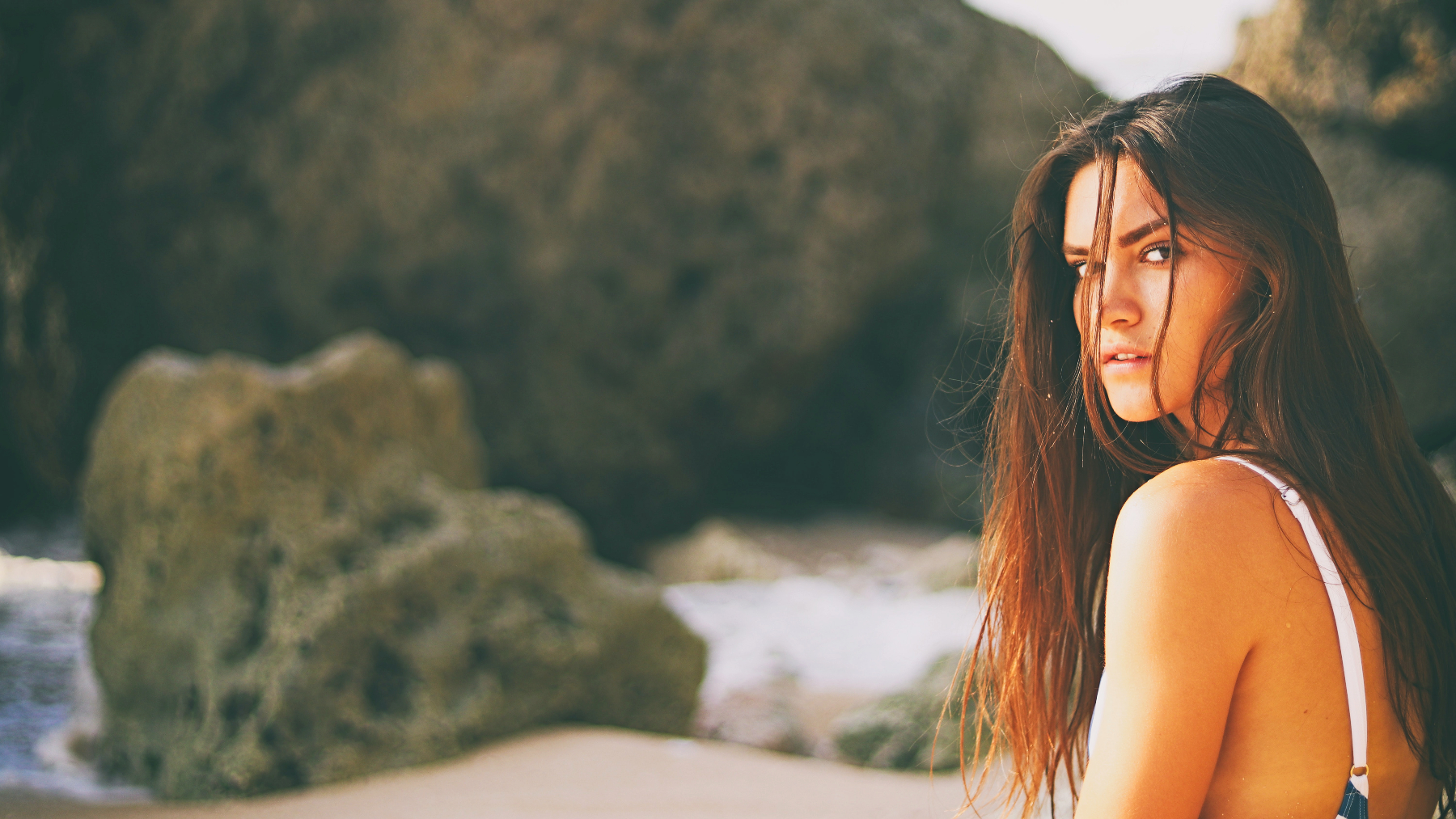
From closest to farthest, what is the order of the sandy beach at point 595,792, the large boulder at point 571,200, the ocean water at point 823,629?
the sandy beach at point 595,792, the ocean water at point 823,629, the large boulder at point 571,200

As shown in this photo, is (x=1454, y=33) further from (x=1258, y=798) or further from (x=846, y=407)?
(x=1258, y=798)

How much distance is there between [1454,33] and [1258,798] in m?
5.47

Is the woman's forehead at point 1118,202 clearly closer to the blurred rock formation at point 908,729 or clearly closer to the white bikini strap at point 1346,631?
the white bikini strap at point 1346,631

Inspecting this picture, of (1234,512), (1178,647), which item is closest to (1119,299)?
(1234,512)

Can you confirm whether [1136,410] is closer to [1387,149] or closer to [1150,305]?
[1150,305]

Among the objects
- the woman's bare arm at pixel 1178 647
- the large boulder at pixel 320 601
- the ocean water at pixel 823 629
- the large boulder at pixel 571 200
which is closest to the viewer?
the woman's bare arm at pixel 1178 647

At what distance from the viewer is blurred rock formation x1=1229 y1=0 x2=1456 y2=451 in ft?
17.3

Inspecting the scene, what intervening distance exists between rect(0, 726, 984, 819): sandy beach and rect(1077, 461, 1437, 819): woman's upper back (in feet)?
3.77

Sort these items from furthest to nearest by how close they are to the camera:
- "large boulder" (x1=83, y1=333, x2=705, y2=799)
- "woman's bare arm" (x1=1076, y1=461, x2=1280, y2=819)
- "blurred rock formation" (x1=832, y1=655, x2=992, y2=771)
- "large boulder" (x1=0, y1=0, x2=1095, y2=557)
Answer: "large boulder" (x1=0, y1=0, x2=1095, y2=557) < "blurred rock formation" (x1=832, y1=655, x2=992, y2=771) < "large boulder" (x1=83, y1=333, x2=705, y2=799) < "woman's bare arm" (x1=1076, y1=461, x2=1280, y2=819)

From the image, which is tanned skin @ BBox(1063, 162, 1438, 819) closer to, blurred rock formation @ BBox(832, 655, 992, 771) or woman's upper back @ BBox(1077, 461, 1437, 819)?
woman's upper back @ BBox(1077, 461, 1437, 819)

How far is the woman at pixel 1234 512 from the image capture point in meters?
1.04

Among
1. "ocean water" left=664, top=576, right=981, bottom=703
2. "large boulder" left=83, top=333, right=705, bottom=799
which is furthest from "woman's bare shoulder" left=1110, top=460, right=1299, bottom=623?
"ocean water" left=664, top=576, right=981, bottom=703

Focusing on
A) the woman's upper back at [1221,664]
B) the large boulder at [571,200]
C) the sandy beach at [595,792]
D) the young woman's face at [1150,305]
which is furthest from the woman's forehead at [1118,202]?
the large boulder at [571,200]

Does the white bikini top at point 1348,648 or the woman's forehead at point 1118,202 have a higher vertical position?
the woman's forehead at point 1118,202
